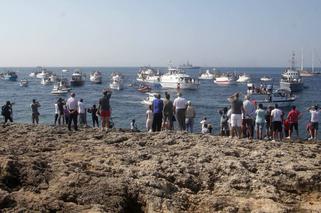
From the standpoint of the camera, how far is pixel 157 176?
9352 mm

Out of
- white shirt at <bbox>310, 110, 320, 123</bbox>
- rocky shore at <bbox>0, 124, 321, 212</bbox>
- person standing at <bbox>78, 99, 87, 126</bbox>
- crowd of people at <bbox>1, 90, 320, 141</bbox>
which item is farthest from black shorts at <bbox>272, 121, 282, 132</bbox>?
person standing at <bbox>78, 99, 87, 126</bbox>

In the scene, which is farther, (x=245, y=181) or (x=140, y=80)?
(x=140, y=80)

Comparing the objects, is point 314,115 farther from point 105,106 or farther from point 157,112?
point 105,106

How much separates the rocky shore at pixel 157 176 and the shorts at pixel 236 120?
2057 millimetres

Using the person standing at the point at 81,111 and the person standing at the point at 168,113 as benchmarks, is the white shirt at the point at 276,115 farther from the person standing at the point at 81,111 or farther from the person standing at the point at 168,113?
the person standing at the point at 81,111

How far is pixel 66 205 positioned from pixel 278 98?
50.2 m

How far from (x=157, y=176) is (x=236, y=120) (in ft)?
22.7

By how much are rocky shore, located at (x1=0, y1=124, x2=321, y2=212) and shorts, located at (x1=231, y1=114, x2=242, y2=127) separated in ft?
6.75

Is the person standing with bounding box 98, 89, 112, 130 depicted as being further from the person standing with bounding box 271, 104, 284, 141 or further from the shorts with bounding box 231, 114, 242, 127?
the person standing with bounding box 271, 104, 284, 141

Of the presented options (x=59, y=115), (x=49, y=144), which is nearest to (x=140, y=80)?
(x=59, y=115)

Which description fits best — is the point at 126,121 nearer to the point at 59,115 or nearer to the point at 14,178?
the point at 59,115

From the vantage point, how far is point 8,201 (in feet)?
23.3

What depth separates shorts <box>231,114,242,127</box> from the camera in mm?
15599

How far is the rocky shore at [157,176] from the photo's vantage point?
25.5 feet
